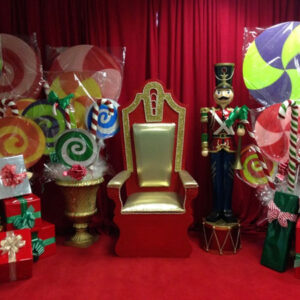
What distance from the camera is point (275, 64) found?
2.63 meters

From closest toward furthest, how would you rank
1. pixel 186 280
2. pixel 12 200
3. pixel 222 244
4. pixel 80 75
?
pixel 186 280 < pixel 12 200 < pixel 222 244 < pixel 80 75

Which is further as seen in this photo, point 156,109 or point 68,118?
point 156,109

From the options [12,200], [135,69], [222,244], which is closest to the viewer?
[12,200]

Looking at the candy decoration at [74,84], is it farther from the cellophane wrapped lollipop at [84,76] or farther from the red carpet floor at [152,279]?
the red carpet floor at [152,279]

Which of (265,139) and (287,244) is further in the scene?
(265,139)

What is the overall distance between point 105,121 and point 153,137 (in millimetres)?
453

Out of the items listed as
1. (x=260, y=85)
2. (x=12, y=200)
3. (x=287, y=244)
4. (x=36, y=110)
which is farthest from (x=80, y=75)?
(x=287, y=244)

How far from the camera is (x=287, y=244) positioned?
2443 millimetres

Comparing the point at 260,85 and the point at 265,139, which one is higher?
the point at 260,85

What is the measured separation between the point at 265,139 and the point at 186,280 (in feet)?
4.15

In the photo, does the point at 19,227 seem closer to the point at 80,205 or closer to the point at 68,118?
the point at 80,205

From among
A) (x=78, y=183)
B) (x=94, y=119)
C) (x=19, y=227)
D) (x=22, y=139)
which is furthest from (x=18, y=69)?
(x=19, y=227)

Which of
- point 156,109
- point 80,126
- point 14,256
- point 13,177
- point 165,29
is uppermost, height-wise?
point 165,29

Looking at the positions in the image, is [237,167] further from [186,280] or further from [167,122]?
[186,280]
